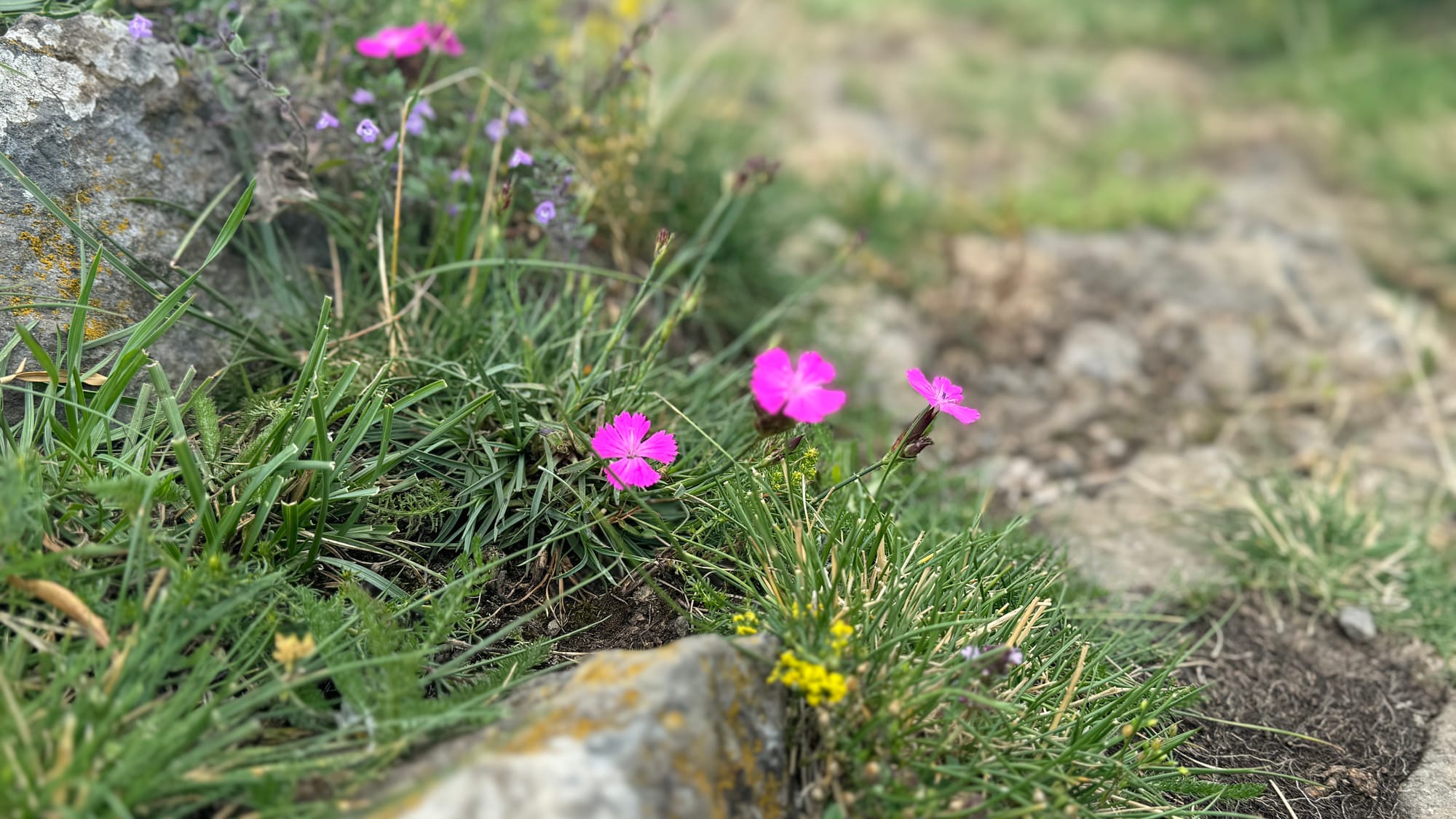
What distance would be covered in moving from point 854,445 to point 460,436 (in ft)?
3.21

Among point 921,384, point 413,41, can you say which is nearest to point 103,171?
point 413,41

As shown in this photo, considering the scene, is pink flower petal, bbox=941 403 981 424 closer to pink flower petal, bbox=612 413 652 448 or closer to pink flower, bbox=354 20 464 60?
pink flower petal, bbox=612 413 652 448

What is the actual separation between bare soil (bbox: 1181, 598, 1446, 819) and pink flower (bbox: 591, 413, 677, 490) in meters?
1.12

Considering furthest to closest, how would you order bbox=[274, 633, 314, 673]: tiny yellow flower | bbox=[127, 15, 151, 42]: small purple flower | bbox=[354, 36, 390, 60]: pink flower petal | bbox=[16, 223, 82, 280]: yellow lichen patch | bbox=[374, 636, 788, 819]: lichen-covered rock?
bbox=[354, 36, 390, 60]: pink flower petal, bbox=[127, 15, 151, 42]: small purple flower, bbox=[16, 223, 82, 280]: yellow lichen patch, bbox=[274, 633, 314, 673]: tiny yellow flower, bbox=[374, 636, 788, 819]: lichen-covered rock

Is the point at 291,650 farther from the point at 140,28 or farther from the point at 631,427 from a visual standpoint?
the point at 140,28

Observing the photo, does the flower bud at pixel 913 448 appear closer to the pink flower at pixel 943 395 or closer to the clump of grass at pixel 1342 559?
the pink flower at pixel 943 395

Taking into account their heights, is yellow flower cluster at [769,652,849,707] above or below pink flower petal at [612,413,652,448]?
below

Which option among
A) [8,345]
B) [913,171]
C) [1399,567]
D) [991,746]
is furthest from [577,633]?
[913,171]

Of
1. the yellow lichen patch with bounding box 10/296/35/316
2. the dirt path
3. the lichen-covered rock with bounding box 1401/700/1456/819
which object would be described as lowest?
the lichen-covered rock with bounding box 1401/700/1456/819

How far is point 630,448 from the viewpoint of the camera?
5.80 feet

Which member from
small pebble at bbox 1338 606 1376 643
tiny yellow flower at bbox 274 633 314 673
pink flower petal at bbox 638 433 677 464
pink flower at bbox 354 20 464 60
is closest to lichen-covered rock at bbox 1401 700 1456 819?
small pebble at bbox 1338 606 1376 643

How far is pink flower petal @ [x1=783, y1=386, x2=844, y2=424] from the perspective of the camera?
5.01 ft

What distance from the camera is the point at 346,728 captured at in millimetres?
1342

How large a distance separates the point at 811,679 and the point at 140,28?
6.56 ft
